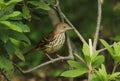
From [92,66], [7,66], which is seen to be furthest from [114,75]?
[7,66]

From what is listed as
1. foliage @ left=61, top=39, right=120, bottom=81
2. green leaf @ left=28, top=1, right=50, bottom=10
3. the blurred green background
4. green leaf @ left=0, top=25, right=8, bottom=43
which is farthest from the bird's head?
foliage @ left=61, top=39, right=120, bottom=81

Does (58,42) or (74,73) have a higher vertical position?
(74,73)

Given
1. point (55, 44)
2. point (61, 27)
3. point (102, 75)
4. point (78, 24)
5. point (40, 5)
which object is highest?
point (40, 5)

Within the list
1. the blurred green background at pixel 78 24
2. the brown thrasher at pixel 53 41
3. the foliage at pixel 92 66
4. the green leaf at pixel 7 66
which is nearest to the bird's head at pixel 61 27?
the brown thrasher at pixel 53 41

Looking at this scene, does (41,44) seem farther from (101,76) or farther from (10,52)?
(101,76)

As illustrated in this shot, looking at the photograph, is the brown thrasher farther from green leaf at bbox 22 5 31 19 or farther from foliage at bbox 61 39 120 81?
foliage at bbox 61 39 120 81

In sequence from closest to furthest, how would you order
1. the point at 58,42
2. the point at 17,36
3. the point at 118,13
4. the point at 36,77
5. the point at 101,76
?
the point at 101,76, the point at 17,36, the point at 58,42, the point at 118,13, the point at 36,77

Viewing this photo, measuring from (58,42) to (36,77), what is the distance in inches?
167

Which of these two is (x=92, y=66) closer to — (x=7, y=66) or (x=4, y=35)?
(x=4, y=35)

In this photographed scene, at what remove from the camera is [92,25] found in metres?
9.10

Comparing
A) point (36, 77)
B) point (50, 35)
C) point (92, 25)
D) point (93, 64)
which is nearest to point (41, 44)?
point (50, 35)

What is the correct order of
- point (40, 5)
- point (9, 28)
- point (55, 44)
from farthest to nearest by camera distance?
1. point (55, 44)
2. point (40, 5)
3. point (9, 28)

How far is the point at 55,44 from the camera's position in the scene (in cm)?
728

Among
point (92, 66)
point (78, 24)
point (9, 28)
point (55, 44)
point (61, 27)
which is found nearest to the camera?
point (92, 66)
